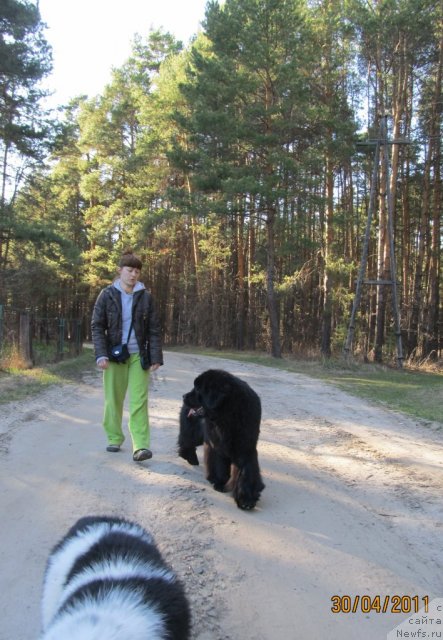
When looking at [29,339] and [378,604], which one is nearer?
[378,604]

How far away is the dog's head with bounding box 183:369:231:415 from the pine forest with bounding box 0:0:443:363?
1510 centimetres

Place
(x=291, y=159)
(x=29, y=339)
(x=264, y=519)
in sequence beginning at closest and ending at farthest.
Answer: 1. (x=264, y=519)
2. (x=29, y=339)
3. (x=291, y=159)

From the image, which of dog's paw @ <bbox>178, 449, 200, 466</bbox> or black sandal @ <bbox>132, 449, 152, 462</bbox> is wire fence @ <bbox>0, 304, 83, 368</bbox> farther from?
dog's paw @ <bbox>178, 449, 200, 466</bbox>

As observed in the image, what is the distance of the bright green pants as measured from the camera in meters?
5.30

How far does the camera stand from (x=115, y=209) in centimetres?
3528

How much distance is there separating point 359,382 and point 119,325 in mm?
10273

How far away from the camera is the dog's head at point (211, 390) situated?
4277mm

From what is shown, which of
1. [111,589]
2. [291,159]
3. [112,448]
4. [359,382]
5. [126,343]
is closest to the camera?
[111,589]

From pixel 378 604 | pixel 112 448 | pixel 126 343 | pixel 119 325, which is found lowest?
pixel 378 604

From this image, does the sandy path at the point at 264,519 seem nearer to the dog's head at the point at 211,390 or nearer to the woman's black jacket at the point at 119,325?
the dog's head at the point at 211,390

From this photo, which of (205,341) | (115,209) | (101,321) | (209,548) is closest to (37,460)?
(101,321)

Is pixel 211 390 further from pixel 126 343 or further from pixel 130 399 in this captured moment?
pixel 126 343

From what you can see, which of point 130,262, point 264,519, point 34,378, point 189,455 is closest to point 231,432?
point 264,519

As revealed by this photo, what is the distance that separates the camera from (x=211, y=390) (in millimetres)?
4344
